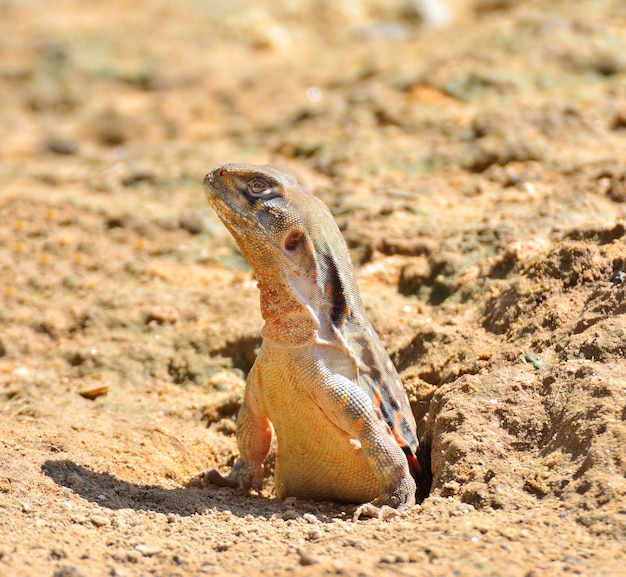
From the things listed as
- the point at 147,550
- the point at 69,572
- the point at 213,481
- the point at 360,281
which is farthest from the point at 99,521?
the point at 360,281

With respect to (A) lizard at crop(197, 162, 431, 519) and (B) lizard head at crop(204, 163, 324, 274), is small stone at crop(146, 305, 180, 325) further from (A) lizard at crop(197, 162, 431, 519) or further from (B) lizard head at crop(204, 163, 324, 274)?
(B) lizard head at crop(204, 163, 324, 274)

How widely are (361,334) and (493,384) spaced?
988 millimetres

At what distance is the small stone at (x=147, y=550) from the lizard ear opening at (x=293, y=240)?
6.98 feet

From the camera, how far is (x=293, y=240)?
582 cm

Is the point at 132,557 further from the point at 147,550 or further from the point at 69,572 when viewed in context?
the point at 69,572

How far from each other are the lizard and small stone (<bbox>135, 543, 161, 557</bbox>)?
144 centimetres

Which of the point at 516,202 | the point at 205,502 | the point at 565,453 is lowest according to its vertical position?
the point at 205,502

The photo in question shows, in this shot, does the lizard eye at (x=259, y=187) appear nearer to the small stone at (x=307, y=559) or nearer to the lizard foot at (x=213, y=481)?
the lizard foot at (x=213, y=481)

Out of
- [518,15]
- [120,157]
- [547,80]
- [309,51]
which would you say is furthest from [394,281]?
[309,51]

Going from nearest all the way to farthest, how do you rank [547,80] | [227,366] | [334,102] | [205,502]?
1. [205,502]
2. [227,366]
3. [547,80]
4. [334,102]

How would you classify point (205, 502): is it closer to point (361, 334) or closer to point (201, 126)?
point (361, 334)

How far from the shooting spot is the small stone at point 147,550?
468 cm

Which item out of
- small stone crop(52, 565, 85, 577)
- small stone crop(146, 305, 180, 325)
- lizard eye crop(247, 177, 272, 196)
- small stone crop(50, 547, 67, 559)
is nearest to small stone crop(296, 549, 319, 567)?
small stone crop(52, 565, 85, 577)

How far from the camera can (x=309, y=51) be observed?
53.0ft
